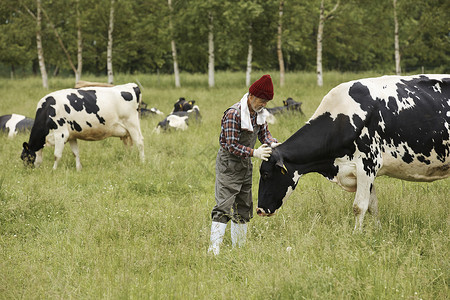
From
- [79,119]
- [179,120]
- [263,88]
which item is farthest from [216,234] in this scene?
[179,120]

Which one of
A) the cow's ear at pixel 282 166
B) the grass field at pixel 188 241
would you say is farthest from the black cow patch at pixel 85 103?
the cow's ear at pixel 282 166

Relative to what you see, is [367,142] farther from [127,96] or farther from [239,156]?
[127,96]

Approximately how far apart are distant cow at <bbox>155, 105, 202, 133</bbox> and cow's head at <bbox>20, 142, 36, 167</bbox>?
4319 millimetres

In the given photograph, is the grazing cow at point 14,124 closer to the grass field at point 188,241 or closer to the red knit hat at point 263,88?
the grass field at point 188,241

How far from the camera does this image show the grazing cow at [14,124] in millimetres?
13898

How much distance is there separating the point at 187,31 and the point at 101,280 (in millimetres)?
24835

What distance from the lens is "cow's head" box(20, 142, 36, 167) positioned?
31.6 ft

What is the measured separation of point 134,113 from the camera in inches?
418

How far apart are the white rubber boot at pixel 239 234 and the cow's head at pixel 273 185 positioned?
25 cm

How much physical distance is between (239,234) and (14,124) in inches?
450

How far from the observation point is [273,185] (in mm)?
5172

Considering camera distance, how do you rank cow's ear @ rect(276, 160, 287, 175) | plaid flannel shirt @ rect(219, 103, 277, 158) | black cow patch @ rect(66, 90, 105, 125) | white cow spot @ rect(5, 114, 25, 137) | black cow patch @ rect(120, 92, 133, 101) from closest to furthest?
plaid flannel shirt @ rect(219, 103, 277, 158)
cow's ear @ rect(276, 160, 287, 175)
black cow patch @ rect(66, 90, 105, 125)
black cow patch @ rect(120, 92, 133, 101)
white cow spot @ rect(5, 114, 25, 137)

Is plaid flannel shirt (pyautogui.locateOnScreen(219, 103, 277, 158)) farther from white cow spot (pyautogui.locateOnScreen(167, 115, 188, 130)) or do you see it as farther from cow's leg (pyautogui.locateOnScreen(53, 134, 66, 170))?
white cow spot (pyautogui.locateOnScreen(167, 115, 188, 130))

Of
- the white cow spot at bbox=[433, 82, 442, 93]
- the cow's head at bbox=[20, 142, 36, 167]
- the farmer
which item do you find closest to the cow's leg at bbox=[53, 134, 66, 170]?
the cow's head at bbox=[20, 142, 36, 167]
